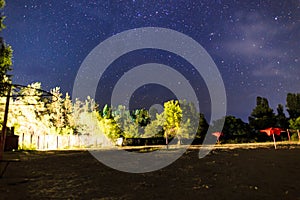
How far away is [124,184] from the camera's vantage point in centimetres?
739

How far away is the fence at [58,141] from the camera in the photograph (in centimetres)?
2738

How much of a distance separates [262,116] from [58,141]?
4393cm

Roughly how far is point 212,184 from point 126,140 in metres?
38.3

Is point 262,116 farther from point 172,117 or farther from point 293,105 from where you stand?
point 172,117

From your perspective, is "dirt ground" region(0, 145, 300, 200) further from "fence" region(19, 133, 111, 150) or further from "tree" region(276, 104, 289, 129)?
"tree" region(276, 104, 289, 129)

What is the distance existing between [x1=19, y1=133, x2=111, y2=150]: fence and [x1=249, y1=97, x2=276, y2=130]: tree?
31848 mm

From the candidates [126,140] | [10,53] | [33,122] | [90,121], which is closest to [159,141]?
[126,140]

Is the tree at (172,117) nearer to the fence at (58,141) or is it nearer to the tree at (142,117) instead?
the tree at (142,117)

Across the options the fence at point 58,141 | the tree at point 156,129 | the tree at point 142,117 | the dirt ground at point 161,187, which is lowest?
the dirt ground at point 161,187

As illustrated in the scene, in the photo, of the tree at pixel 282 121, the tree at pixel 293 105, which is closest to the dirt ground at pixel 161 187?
the tree at pixel 282 121

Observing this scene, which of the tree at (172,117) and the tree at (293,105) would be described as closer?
the tree at (172,117)

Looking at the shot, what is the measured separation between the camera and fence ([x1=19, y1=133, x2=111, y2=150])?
27384 millimetres

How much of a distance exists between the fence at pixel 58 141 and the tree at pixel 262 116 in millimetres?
31848

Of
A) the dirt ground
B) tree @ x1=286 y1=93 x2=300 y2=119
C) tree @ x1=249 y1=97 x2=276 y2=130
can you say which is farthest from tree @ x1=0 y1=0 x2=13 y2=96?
tree @ x1=286 y1=93 x2=300 y2=119
